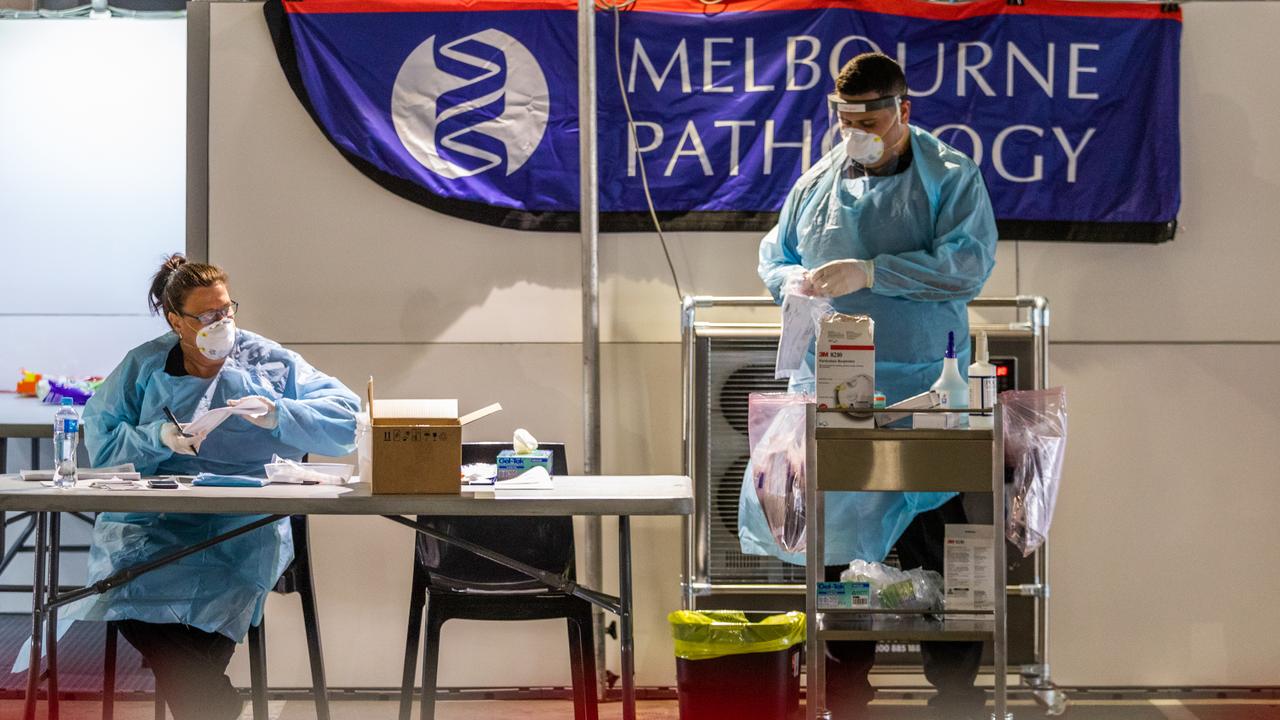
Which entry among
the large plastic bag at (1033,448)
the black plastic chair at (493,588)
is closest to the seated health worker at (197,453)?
the black plastic chair at (493,588)

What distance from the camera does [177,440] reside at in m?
2.65

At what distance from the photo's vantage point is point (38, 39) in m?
5.00

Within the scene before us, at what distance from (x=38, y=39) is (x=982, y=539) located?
4.35 m

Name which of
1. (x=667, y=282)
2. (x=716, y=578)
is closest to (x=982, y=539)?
(x=716, y=578)

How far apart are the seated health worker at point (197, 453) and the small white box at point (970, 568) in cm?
143

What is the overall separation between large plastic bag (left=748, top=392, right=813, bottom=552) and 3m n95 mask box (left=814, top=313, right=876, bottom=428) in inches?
9.7

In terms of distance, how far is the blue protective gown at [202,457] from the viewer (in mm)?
2641

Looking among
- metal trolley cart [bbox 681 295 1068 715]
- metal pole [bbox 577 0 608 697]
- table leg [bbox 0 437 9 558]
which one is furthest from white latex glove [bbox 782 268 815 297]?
table leg [bbox 0 437 9 558]

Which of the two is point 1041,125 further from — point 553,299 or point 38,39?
point 38,39

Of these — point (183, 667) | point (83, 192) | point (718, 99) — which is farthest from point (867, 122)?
point (83, 192)

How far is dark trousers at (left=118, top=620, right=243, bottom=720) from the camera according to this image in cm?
264

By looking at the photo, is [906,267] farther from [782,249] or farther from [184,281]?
[184,281]

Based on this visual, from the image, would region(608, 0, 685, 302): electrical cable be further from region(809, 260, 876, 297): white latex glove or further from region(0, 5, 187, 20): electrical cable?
region(0, 5, 187, 20): electrical cable

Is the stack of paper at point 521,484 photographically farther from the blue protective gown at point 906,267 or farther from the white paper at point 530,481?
the blue protective gown at point 906,267
